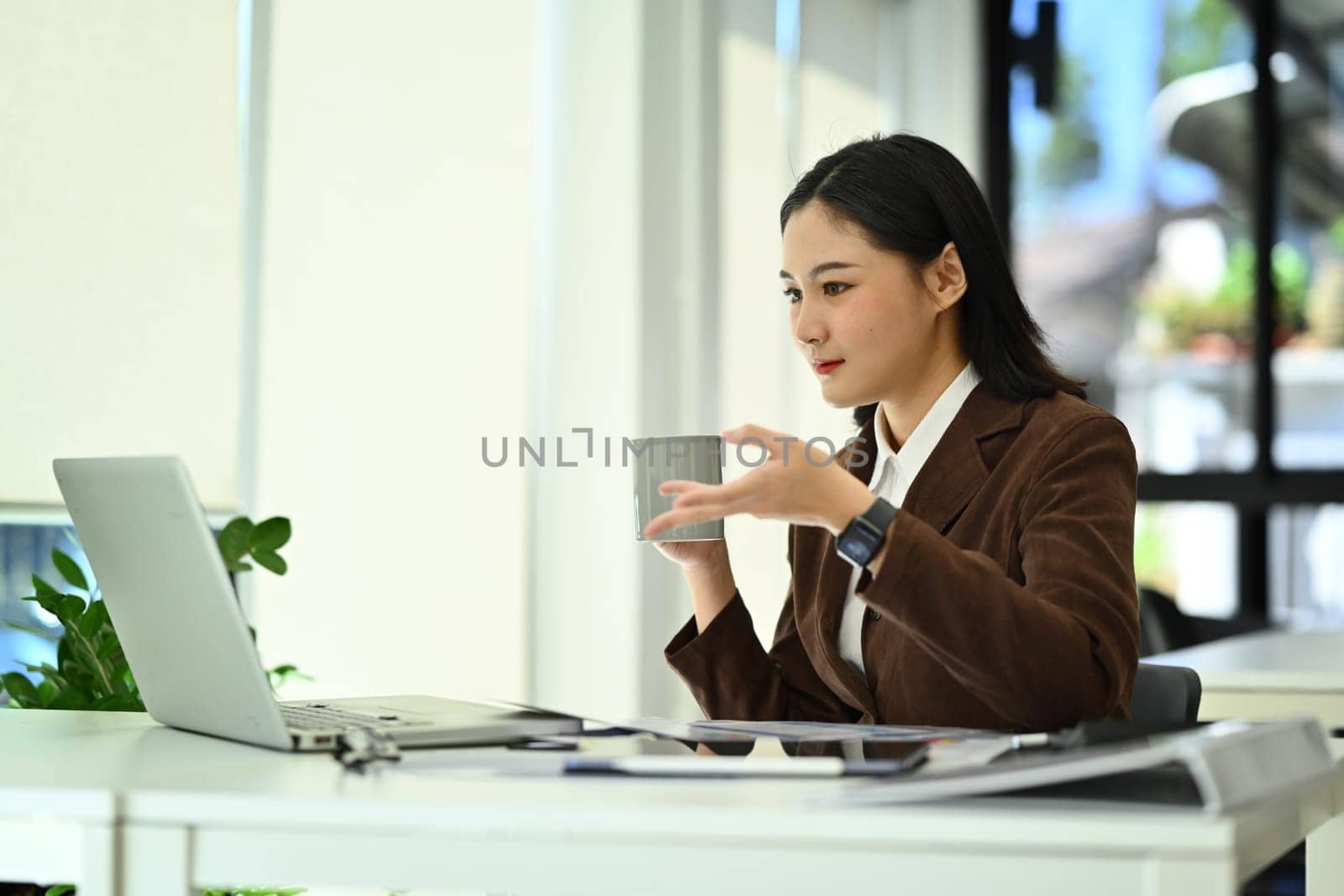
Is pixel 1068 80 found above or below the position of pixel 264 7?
above

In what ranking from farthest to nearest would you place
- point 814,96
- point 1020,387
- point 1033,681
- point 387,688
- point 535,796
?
point 814,96
point 387,688
point 1020,387
point 1033,681
point 535,796

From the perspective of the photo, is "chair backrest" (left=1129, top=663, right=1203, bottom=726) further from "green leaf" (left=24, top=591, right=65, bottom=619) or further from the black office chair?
the black office chair

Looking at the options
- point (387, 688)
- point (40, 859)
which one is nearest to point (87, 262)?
point (387, 688)

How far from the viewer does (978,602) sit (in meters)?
1.27

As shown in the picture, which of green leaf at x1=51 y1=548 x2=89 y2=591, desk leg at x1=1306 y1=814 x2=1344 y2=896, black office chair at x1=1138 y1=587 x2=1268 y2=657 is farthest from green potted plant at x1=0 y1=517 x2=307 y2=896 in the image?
black office chair at x1=1138 y1=587 x2=1268 y2=657

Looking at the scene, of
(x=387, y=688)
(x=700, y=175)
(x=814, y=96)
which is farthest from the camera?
(x=814, y=96)

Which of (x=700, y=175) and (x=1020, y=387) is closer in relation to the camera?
(x=1020, y=387)

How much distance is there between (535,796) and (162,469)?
0.40m

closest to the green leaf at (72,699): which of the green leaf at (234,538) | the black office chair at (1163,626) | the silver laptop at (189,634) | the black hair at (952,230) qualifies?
the green leaf at (234,538)

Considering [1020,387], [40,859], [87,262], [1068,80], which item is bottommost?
[40,859]

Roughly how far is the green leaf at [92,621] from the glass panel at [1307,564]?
4.83 meters

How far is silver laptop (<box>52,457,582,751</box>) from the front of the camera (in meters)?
1.09

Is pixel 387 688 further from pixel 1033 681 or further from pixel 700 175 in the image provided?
pixel 1033 681

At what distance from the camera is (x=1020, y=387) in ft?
5.49
